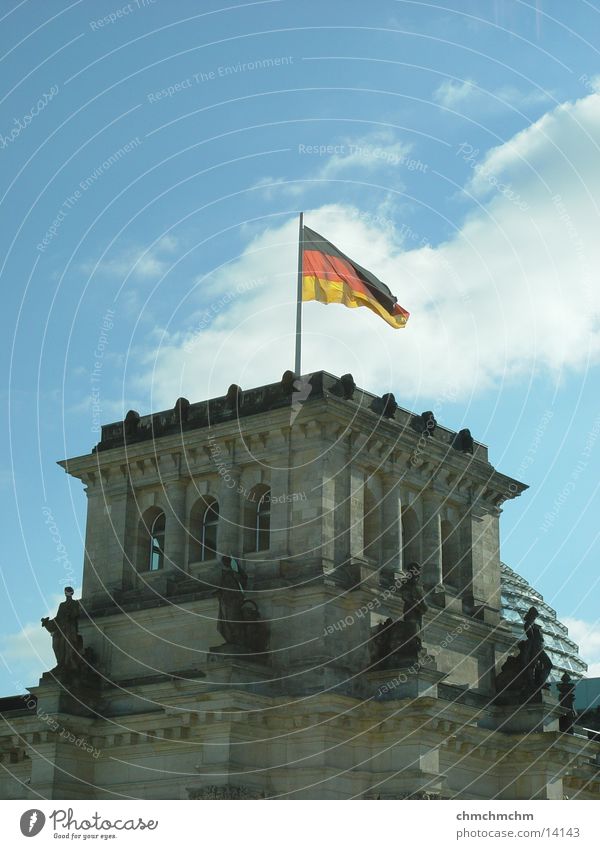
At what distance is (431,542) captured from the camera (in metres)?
57.3

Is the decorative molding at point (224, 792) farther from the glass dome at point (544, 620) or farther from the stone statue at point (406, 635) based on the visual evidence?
the glass dome at point (544, 620)

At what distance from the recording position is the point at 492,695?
187ft

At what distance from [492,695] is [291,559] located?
1045cm

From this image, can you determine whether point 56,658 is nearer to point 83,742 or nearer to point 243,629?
point 83,742

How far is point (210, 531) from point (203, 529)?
290 mm

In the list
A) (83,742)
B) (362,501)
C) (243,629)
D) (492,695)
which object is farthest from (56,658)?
(492,695)

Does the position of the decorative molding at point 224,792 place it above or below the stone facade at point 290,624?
below

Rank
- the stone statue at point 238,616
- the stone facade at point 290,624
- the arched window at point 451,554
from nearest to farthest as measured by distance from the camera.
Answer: the stone facade at point 290,624 → the stone statue at point 238,616 → the arched window at point 451,554

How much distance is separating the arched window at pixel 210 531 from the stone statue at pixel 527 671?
Result: 469 inches

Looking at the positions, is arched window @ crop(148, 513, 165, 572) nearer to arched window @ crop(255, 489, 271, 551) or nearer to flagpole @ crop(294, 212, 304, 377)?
arched window @ crop(255, 489, 271, 551)

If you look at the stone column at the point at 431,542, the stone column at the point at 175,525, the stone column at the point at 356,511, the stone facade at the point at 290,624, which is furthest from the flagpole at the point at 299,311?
Answer: the stone column at the point at 431,542

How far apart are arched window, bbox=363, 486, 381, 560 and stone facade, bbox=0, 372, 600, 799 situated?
0.09 metres

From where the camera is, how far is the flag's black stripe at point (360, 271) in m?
55.7

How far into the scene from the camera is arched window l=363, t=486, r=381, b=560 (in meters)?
54.8
